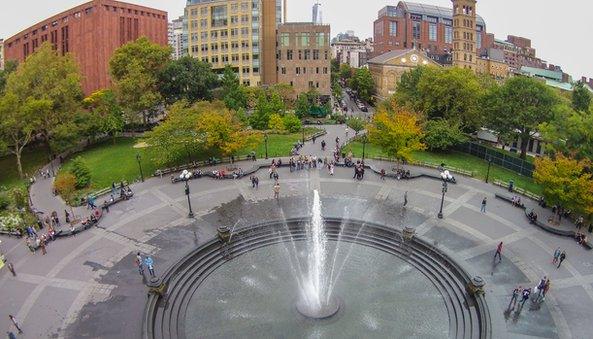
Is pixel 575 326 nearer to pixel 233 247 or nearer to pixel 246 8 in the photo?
pixel 233 247

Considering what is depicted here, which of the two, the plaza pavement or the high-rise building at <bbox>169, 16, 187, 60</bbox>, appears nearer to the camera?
the plaza pavement

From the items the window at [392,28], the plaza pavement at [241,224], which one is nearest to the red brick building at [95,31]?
the plaza pavement at [241,224]

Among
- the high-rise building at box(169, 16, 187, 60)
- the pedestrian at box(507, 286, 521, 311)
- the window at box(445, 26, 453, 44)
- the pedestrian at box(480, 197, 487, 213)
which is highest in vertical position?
the high-rise building at box(169, 16, 187, 60)

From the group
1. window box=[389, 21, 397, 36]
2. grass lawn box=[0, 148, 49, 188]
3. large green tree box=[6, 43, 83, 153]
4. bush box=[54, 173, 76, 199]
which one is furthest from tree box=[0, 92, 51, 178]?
window box=[389, 21, 397, 36]

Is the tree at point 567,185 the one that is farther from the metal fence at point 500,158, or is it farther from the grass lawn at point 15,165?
the grass lawn at point 15,165

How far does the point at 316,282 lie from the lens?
20.8 metres

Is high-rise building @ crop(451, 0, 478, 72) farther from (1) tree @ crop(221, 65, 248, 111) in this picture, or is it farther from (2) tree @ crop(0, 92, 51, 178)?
(2) tree @ crop(0, 92, 51, 178)

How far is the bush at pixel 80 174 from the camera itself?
36688 mm

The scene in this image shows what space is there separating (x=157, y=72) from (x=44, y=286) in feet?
125

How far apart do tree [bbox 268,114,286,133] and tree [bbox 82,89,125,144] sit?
1814 centimetres

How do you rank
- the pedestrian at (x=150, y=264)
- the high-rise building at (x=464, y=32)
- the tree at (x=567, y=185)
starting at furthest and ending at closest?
1. the high-rise building at (x=464, y=32)
2. the tree at (x=567, y=185)
3. the pedestrian at (x=150, y=264)

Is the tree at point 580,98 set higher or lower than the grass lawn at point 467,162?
higher

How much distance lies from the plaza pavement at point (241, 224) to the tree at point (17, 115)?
326 inches

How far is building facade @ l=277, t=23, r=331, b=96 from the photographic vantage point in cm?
6838
